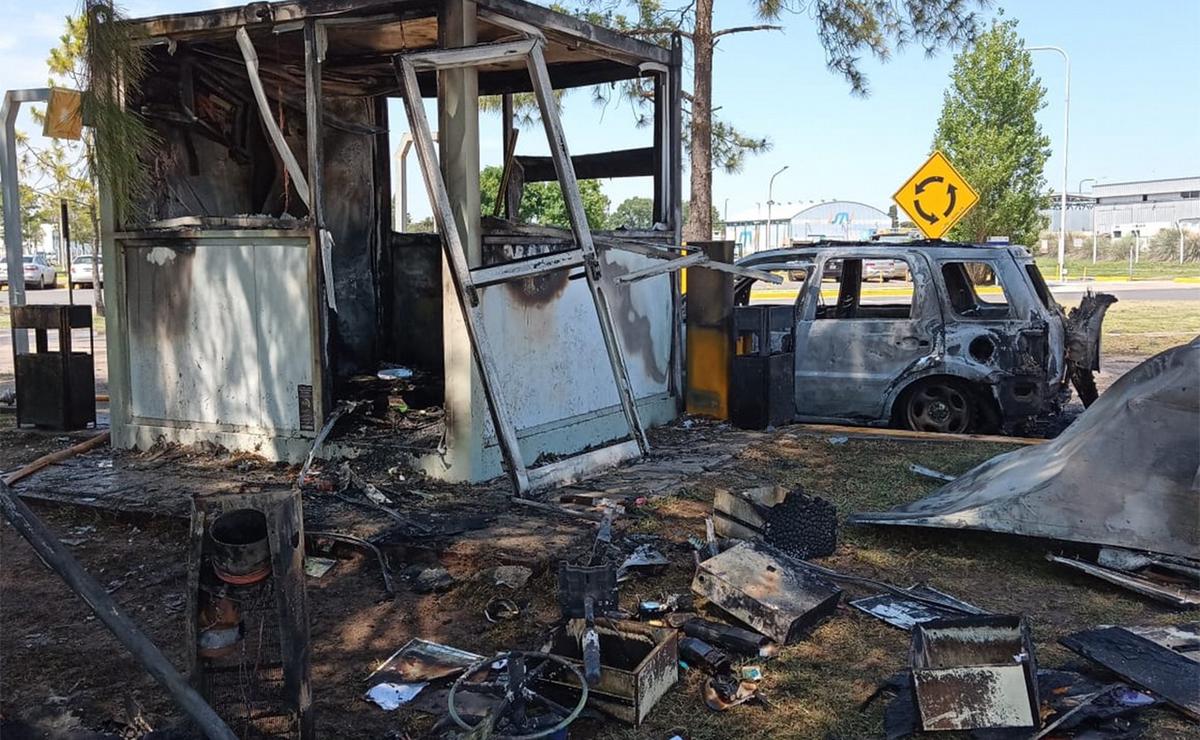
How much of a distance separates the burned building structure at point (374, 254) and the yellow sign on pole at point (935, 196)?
3.81 m

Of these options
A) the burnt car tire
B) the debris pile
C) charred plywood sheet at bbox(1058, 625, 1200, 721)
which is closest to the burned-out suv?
the burnt car tire

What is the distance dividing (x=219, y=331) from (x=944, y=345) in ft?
19.3

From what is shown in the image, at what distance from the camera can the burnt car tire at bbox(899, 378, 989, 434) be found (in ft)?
26.7

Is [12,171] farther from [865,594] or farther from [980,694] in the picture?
[980,694]

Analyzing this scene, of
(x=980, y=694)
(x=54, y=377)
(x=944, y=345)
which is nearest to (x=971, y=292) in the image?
(x=944, y=345)

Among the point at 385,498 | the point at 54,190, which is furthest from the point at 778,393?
the point at 54,190

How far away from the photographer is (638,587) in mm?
4516

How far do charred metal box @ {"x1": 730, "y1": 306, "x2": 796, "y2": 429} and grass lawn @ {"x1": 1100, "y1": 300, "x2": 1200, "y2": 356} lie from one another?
592 cm

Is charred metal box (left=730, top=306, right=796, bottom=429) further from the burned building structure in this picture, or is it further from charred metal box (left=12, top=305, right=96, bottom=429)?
charred metal box (left=12, top=305, right=96, bottom=429)

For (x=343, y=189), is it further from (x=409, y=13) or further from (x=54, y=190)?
(x=54, y=190)

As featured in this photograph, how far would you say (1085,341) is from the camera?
8.02m

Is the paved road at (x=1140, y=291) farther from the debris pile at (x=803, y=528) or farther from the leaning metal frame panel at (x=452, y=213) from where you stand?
the debris pile at (x=803, y=528)

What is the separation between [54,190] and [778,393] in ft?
62.7

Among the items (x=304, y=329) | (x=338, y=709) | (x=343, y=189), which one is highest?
A: (x=343, y=189)
